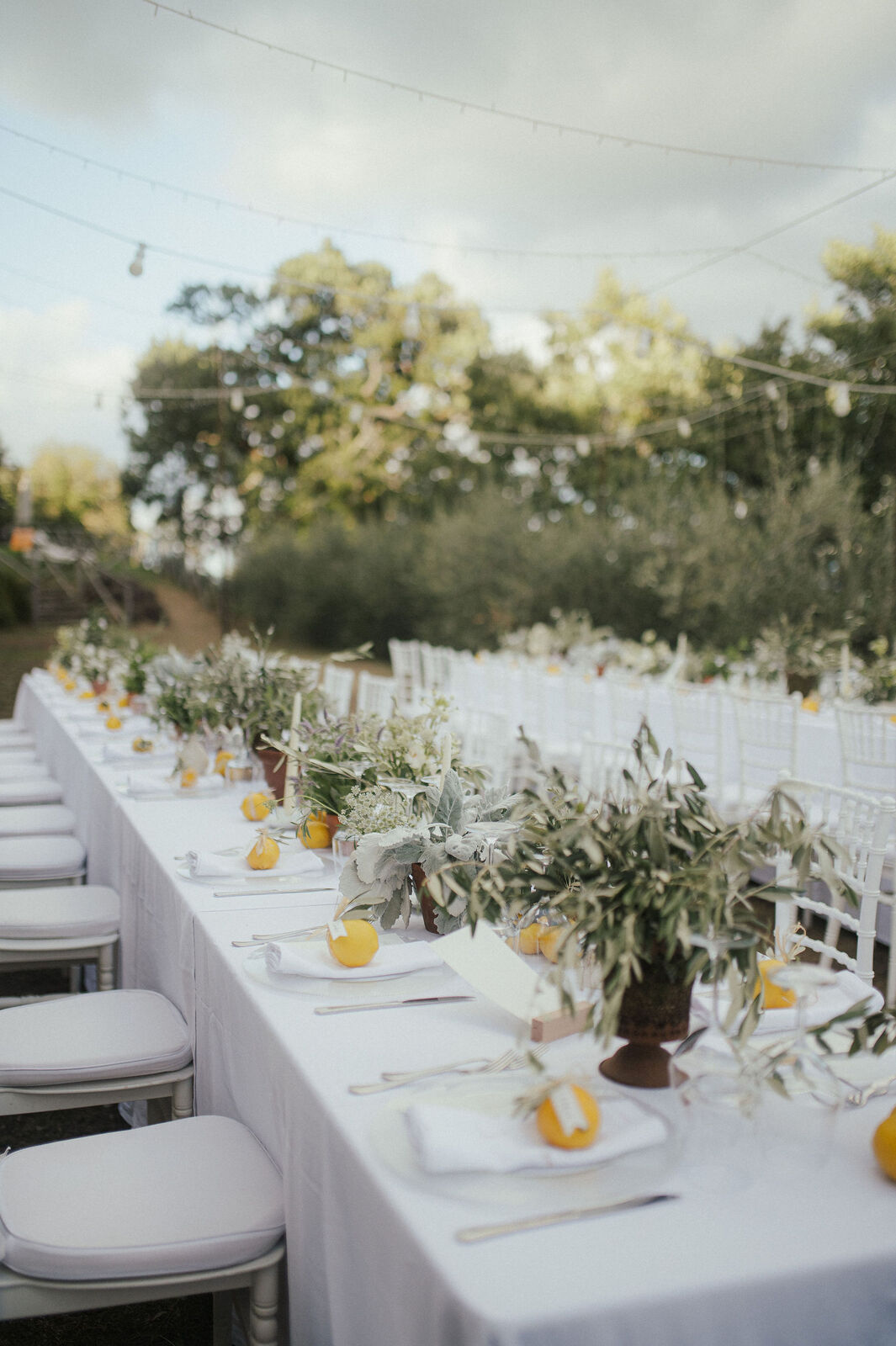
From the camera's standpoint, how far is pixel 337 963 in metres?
1.64

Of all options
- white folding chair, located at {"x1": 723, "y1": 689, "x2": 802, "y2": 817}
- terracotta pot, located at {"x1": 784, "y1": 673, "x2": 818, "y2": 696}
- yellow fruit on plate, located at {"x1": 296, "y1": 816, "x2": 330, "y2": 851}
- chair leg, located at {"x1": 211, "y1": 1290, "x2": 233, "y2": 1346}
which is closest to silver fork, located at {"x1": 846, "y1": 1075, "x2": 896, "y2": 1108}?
chair leg, located at {"x1": 211, "y1": 1290, "x2": 233, "y2": 1346}

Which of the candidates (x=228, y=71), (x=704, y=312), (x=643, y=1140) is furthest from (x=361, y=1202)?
(x=704, y=312)

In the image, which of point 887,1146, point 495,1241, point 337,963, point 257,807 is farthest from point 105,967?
point 887,1146

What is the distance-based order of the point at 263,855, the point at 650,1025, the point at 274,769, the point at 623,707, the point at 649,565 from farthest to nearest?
the point at 649,565 → the point at 623,707 → the point at 274,769 → the point at 263,855 → the point at 650,1025

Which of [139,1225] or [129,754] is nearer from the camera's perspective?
[139,1225]

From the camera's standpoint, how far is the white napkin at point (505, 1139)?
103 cm

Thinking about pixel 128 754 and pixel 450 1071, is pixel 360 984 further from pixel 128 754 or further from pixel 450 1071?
pixel 128 754

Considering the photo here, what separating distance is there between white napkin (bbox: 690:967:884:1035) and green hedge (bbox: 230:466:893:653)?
10.2 m

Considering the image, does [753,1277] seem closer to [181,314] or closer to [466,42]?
[466,42]

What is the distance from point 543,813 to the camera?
1416mm

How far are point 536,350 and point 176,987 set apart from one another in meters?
18.5

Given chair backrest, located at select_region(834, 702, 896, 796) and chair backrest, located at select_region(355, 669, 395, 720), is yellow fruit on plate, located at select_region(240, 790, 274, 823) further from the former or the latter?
chair backrest, located at select_region(834, 702, 896, 796)

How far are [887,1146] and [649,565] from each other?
11.5 m

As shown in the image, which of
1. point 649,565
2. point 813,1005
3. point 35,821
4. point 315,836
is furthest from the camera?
point 649,565
